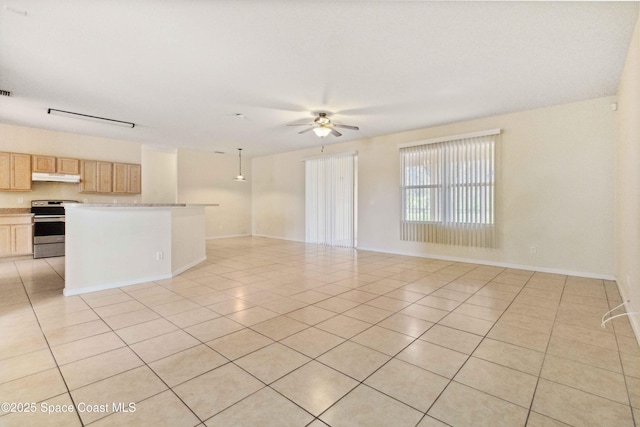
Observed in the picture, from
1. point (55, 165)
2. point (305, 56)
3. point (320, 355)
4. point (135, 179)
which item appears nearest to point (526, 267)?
point (320, 355)

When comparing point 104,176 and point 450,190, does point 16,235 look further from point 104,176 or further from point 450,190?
point 450,190

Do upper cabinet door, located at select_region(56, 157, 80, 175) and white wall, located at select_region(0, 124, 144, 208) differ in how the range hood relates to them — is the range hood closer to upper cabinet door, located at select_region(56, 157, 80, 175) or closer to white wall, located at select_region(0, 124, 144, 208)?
upper cabinet door, located at select_region(56, 157, 80, 175)

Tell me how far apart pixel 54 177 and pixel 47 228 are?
1138 millimetres

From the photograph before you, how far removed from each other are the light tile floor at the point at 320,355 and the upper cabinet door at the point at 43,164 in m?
3.41

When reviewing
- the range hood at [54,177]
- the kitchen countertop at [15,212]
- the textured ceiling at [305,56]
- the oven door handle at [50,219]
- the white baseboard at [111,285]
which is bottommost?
the white baseboard at [111,285]

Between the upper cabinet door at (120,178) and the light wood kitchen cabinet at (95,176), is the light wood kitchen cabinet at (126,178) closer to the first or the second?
the upper cabinet door at (120,178)

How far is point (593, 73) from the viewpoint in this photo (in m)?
3.57

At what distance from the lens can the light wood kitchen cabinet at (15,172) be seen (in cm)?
596

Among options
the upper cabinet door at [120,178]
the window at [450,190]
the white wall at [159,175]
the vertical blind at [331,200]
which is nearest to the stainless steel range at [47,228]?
the upper cabinet door at [120,178]

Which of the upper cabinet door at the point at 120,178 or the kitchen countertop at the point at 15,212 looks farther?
the upper cabinet door at the point at 120,178

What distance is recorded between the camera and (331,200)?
802 centimetres

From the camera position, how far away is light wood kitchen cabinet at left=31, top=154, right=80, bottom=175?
20.6 ft

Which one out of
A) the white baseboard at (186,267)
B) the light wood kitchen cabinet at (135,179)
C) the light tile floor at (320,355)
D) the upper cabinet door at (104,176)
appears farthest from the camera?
the light wood kitchen cabinet at (135,179)

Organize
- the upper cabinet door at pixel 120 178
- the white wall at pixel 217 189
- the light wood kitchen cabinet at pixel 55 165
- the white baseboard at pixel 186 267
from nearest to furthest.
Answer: the white baseboard at pixel 186 267, the light wood kitchen cabinet at pixel 55 165, the upper cabinet door at pixel 120 178, the white wall at pixel 217 189
